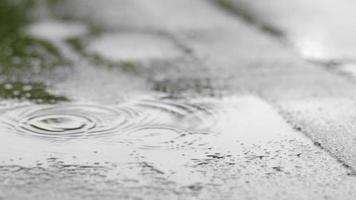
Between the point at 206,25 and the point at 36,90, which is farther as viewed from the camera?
the point at 206,25

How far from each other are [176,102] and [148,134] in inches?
26.0

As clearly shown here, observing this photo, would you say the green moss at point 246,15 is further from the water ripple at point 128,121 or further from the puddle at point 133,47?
the water ripple at point 128,121

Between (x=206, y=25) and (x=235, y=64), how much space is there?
1.44 m

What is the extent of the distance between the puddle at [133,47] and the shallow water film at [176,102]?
0.02 meters

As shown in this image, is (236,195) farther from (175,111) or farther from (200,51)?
(200,51)

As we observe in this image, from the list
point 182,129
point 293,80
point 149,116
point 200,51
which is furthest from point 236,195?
point 200,51

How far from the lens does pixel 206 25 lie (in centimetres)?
699

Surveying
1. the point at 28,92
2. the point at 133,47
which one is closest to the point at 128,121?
the point at 28,92

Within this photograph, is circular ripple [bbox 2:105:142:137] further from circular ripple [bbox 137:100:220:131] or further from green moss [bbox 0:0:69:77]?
green moss [bbox 0:0:69:77]

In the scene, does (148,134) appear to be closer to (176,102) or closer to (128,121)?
(128,121)

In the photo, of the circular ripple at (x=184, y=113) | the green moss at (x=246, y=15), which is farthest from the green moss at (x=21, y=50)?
the green moss at (x=246, y=15)

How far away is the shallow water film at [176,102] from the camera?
334 centimetres

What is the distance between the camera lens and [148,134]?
3990 mm

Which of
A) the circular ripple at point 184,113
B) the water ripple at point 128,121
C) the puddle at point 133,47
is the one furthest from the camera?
the puddle at point 133,47
